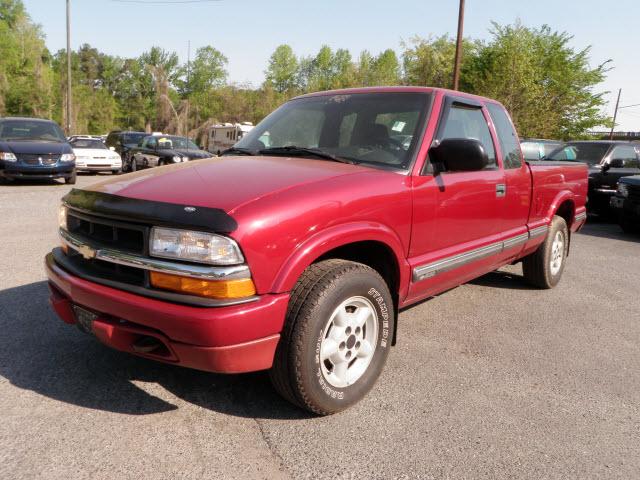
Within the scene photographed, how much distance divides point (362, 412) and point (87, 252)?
1.65 meters

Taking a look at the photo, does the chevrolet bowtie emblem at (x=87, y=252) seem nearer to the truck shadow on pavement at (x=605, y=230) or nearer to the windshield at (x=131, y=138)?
the truck shadow on pavement at (x=605, y=230)

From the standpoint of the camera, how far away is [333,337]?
268 centimetres

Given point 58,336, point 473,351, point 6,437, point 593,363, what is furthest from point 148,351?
point 593,363

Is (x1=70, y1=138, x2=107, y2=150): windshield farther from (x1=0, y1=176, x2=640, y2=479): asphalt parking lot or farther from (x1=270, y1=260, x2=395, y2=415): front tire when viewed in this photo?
(x1=270, y1=260, x2=395, y2=415): front tire

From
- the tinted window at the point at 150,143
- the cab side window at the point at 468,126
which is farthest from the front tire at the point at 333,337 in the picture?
the tinted window at the point at 150,143

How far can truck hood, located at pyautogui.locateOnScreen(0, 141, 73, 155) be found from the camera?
12302 millimetres

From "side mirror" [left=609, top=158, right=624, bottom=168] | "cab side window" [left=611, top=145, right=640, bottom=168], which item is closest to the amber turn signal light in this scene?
"side mirror" [left=609, top=158, right=624, bottom=168]

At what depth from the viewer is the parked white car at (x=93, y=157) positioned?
17.5m

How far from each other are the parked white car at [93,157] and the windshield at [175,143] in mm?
1741

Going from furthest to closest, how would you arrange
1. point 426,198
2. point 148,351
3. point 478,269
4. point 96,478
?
1. point 478,269
2. point 426,198
3. point 148,351
4. point 96,478

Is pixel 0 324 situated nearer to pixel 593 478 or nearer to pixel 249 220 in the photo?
pixel 249 220

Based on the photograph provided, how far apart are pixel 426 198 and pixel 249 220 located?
1355mm

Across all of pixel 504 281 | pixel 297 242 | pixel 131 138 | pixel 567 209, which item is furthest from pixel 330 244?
pixel 131 138

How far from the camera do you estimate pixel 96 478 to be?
84.6 inches
